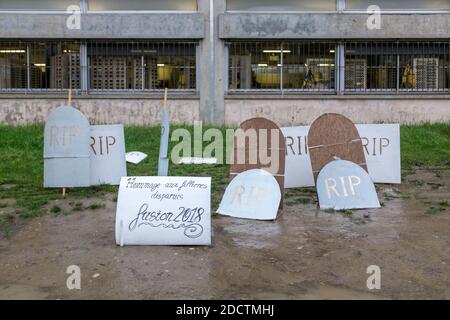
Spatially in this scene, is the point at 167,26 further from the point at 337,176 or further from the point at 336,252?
the point at 336,252

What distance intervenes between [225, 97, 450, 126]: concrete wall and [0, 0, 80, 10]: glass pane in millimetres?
6379

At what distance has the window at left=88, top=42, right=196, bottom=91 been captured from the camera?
748 inches

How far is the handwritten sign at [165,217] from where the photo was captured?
21.2 feet

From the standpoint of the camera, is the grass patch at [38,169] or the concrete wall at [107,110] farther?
the concrete wall at [107,110]

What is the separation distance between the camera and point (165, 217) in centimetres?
648

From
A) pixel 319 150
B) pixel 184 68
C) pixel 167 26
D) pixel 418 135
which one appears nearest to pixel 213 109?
pixel 184 68

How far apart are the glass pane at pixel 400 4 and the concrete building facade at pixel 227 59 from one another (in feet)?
0.13

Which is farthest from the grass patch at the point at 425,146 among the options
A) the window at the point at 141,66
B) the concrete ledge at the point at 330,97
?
the window at the point at 141,66

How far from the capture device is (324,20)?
1858 cm

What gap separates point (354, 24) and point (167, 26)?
19.7ft

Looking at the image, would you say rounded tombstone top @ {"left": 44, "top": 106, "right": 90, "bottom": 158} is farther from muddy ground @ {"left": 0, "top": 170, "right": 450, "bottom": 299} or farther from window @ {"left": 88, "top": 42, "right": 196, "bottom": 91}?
window @ {"left": 88, "top": 42, "right": 196, "bottom": 91}

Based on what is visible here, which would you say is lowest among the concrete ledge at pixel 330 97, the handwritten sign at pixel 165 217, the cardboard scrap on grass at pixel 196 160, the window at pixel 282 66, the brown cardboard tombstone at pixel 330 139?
the handwritten sign at pixel 165 217

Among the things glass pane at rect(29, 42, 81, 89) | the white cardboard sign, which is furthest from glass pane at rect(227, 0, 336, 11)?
the white cardboard sign

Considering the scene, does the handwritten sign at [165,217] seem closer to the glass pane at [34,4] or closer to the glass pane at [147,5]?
the glass pane at [147,5]
